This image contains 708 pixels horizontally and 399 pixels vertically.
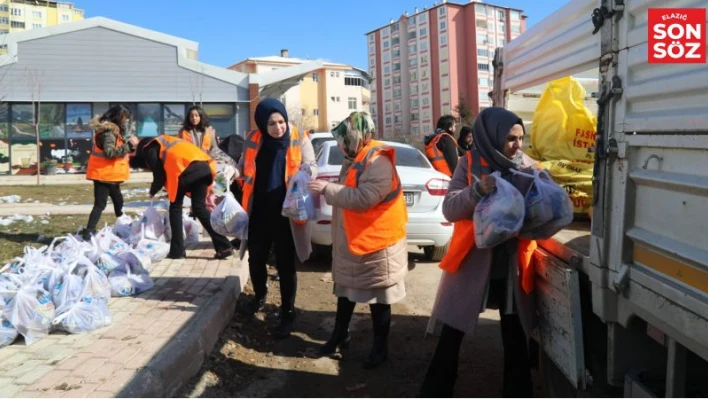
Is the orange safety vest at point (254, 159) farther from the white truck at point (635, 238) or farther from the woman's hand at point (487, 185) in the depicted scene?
the white truck at point (635, 238)

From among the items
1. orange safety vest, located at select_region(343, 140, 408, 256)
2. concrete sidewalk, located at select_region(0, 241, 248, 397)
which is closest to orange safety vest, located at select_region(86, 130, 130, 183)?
concrete sidewalk, located at select_region(0, 241, 248, 397)

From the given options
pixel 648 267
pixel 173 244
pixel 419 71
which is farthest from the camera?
pixel 419 71

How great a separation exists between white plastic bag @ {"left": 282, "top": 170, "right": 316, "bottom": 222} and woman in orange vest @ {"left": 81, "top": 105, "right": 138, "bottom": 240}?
3.91 m

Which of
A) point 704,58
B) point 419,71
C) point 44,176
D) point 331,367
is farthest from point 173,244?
point 419,71

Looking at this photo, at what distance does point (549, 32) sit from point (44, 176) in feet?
81.2

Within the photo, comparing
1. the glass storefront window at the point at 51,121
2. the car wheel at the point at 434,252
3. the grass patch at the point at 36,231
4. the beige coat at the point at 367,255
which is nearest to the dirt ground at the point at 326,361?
the beige coat at the point at 367,255

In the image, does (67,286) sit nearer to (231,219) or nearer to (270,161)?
(231,219)

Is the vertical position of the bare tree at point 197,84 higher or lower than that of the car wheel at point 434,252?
higher

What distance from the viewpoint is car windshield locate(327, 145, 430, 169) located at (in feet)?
24.4

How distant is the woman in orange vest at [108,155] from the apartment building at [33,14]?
346ft

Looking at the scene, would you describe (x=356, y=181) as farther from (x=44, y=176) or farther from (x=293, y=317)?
(x=44, y=176)

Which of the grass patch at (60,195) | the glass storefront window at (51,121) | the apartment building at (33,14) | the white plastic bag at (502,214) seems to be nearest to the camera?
the white plastic bag at (502,214)

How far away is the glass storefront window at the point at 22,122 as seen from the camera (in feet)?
80.2

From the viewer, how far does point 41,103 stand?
965 inches
